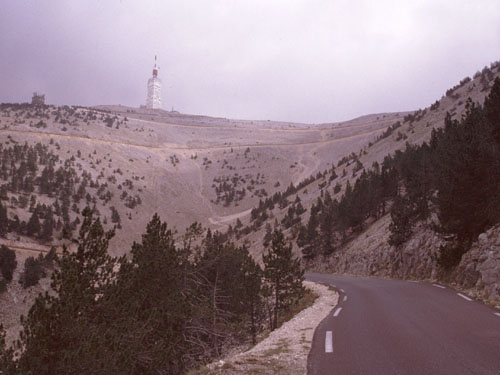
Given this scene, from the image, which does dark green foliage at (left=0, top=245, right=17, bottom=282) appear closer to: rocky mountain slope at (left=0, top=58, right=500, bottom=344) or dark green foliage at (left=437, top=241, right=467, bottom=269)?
rocky mountain slope at (left=0, top=58, right=500, bottom=344)

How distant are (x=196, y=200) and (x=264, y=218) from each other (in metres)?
26.7

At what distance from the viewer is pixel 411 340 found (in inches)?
303

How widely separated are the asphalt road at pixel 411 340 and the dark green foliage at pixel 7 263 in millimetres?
34784

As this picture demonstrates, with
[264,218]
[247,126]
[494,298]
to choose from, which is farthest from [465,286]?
[247,126]

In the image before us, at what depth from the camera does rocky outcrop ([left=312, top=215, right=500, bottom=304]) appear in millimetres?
14508

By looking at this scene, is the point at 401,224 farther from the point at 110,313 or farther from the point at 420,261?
the point at 110,313

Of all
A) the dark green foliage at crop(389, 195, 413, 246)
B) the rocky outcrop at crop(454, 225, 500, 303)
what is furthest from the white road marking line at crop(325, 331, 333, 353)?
the dark green foliage at crop(389, 195, 413, 246)

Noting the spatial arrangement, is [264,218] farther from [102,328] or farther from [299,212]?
[102,328]

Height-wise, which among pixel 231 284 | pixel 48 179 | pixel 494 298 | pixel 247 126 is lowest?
pixel 231 284

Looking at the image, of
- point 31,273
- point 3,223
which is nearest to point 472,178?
point 31,273

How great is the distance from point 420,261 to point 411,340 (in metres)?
18.8

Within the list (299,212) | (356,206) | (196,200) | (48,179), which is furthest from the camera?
(196,200)

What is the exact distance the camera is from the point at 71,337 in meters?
10.2

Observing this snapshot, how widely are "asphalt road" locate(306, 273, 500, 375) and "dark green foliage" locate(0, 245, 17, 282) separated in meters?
34.8
